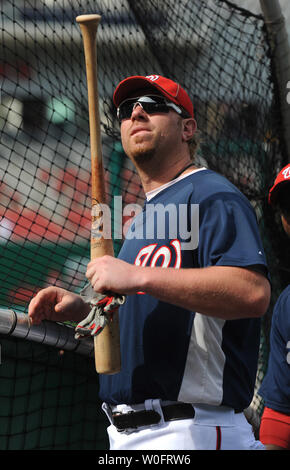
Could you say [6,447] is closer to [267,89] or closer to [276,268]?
[276,268]

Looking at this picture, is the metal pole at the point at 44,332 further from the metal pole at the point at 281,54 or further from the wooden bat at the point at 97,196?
the metal pole at the point at 281,54

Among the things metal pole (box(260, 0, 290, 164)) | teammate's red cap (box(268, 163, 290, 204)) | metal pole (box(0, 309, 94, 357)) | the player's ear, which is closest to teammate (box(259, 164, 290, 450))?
teammate's red cap (box(268, 163, 290, 204))

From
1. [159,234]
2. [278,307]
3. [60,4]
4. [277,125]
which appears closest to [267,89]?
[277,125]

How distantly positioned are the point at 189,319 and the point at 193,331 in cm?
3

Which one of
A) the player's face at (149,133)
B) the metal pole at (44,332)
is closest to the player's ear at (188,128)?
the player's face at (149,133)

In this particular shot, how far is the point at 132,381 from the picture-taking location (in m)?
1.54

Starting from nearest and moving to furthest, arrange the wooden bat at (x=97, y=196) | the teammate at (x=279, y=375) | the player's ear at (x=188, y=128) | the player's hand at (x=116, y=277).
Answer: the player's hand at (x=116, y=277)
the wooden bat at (x=97, y=196)
the player's ear at (x=188, y=128)
the teammate at (x=279, y=375)

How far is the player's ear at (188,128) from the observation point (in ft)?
6.14

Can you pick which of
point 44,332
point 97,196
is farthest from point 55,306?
A: point 97,196

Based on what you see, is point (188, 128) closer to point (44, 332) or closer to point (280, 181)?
point (280, 181)

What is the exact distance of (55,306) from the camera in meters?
1.80

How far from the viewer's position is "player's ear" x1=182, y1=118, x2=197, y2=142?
1.87 m

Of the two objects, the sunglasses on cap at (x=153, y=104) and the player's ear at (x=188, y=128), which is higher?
the sunglasses on cap at (x=153, y=104)
